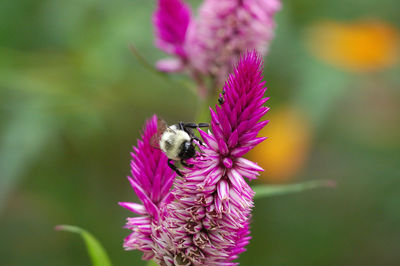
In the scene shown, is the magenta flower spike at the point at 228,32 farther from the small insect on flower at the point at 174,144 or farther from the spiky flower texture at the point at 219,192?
the spiky flower texture at the point at 219,192

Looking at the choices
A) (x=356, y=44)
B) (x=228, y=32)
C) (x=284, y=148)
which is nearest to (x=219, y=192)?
(x=228, y=32)

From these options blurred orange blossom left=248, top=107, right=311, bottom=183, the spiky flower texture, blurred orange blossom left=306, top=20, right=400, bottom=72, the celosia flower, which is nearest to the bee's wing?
the spiky flower texture

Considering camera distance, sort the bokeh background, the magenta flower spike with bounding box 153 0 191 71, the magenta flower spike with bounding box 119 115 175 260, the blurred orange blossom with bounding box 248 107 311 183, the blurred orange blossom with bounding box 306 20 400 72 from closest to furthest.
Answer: the magenta flower spike with bounding box 119 115 175 260
the magenta flower spike with bounding box 153 0 191 71
the bokeh background
the blurred orange blossom with bounding box 248 107 311 183
the blurred orange blossom with bounding box 306 20 400 72

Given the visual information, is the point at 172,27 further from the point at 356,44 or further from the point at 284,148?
the point at 356,44

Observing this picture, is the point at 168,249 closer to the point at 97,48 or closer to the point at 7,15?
the point at 97,48

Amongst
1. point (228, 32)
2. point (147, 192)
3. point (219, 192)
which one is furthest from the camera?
point (228, 32)

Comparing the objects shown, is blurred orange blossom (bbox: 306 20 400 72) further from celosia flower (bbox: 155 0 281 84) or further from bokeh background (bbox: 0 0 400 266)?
celosia flower (bbox: 155 0 281 84)

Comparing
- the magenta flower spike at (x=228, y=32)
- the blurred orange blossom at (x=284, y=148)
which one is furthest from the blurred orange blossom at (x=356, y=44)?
the magenta flower spike at (x=228, y=32)
